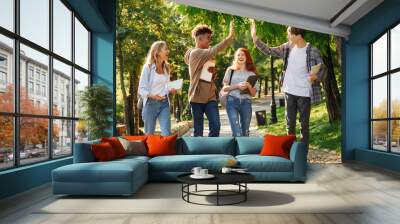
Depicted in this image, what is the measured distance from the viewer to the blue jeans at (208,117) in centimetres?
821

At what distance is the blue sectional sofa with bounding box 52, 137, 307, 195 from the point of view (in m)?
5.04

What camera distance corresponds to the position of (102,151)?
5891 mm

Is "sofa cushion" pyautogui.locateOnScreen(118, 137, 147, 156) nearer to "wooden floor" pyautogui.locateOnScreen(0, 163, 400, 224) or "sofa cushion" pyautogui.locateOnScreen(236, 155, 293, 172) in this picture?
"wooden floor" pyautogui.locateOnScreen(0, 163, 400, 224)

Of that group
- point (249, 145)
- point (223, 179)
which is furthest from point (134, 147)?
point (223, 179)

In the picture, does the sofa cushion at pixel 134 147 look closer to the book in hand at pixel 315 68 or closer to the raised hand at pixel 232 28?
the raised hand at pixel 232 28

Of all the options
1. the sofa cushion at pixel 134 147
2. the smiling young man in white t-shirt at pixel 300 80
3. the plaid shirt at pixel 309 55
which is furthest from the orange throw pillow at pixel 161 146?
the plaid shirt at pixel 309 55

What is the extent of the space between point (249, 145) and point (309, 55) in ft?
9.84

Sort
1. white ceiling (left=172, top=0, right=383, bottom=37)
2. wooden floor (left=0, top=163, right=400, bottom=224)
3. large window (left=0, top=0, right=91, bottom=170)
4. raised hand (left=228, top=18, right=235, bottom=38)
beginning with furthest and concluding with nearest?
1. raised hand (left=228, top=18, right=235, bottom=38)
2. white ceiling (left=172, top=0, right=383, bottom=37)
3. large window (left=0, top=0, right=91, bottom=170)
4. wooden floor (left=0, top=163, right=400, bottom=224)

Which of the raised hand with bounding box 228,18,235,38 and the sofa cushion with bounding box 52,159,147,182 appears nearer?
the sofa cushion with bounding box 52,159,147,182

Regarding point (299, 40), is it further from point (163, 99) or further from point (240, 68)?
point (163, 99)

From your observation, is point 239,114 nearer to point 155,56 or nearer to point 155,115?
point 155,115

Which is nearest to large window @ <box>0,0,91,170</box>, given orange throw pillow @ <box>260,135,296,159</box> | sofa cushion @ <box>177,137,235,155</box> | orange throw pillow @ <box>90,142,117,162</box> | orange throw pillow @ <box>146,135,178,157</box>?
orange throw pillow @ <box>90,142,117,162</box>

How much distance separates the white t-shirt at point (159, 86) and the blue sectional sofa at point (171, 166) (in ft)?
5.79

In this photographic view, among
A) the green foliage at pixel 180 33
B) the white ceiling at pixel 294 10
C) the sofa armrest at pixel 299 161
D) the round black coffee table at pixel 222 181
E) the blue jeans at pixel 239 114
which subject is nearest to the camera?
the round black coffee table at pixel 222 181
